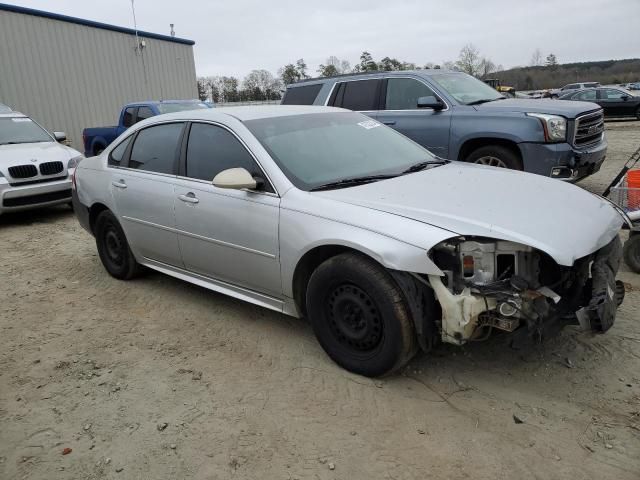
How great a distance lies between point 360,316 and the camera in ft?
10.6

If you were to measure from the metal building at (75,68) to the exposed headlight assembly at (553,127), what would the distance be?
15.3 meters

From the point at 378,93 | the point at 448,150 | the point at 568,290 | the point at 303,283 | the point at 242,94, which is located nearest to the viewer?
the point at 568,290

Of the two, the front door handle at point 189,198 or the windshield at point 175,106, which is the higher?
the windshield at point 175,106

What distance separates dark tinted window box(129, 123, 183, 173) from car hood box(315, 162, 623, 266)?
1709 mm

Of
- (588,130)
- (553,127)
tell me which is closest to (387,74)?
(553,127)

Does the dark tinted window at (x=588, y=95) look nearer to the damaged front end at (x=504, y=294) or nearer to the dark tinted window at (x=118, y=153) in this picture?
the dark tinted window at (x=118, y=153)

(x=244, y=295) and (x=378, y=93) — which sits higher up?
(x=378, y=93)

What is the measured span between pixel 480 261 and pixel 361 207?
767 mm

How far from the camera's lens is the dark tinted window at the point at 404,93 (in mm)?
7617

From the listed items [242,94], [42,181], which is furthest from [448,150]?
[242,94]

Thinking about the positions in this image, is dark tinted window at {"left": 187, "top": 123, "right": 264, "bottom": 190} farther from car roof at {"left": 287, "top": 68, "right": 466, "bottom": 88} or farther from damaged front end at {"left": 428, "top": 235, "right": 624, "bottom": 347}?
car roof at {"left": 287, "top": 68, "right": 466, "bottom": 88}

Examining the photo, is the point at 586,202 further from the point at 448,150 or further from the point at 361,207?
the point at 448,150

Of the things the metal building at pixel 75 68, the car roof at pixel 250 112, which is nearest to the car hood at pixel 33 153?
the car roof at pixel 250 112

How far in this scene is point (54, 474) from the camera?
→ 2643mm
